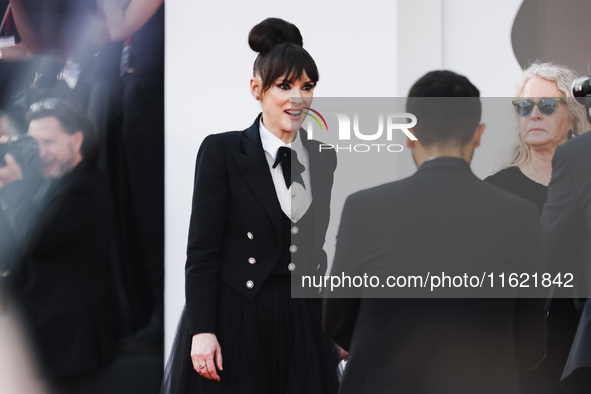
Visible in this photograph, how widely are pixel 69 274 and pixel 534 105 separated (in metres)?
1.94

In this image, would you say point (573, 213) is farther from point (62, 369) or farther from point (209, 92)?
point (62, 369)

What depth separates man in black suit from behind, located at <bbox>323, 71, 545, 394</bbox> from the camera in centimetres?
182

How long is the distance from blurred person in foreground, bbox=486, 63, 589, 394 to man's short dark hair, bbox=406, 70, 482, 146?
571mm

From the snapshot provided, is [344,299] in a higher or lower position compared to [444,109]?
lower

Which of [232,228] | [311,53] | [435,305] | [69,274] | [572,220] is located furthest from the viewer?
[311,53]

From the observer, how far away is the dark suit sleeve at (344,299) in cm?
184

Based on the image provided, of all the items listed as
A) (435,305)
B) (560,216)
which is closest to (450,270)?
(435,305)

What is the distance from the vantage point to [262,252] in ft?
7.66

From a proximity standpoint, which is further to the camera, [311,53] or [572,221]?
[311,53]

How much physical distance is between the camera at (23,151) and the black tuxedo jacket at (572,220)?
6.63 feet

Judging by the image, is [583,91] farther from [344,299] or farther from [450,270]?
[344,299]

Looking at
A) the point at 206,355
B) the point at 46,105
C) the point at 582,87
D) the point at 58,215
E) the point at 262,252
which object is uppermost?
the point at 46,105

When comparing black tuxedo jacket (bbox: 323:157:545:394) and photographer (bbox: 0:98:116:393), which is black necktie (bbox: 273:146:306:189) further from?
photographer (bbox: 0:98:116:393)

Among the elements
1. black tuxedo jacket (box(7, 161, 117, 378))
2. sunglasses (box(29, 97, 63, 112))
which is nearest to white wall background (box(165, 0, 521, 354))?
black tuxedo jacket (box(7, 161, 117, 378))
